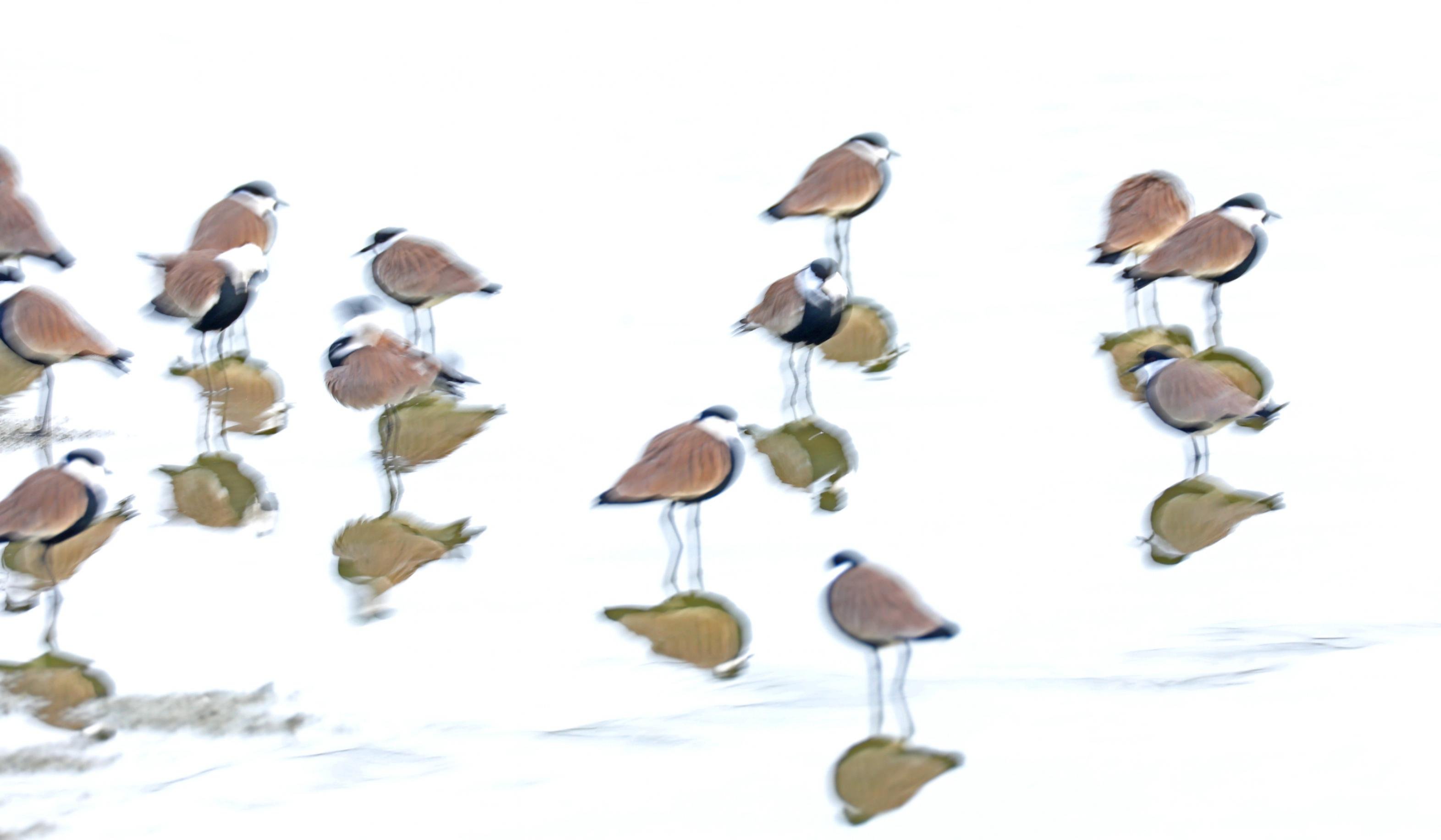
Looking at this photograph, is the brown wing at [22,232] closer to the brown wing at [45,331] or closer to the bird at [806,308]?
the brown wing at [45,331]

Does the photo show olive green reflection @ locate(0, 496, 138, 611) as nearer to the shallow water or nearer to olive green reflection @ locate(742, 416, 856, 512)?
the shallow water

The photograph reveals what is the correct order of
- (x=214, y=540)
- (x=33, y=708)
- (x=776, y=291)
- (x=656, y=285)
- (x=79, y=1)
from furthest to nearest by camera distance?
(x=79, y=1), (x=656, y=285), (x=776, y=291), (x=214, y=540), (x=33, y=708)

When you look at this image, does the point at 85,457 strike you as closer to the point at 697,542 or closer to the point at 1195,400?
the point at 697,542

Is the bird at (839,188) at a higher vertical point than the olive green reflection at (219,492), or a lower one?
higher

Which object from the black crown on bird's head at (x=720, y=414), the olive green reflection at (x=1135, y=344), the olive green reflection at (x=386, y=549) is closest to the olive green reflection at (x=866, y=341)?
the olive green reflection at (x=1135, y=344)

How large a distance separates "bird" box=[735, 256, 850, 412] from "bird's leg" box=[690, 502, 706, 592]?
1545 mm

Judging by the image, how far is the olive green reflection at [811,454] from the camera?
22.9 feet

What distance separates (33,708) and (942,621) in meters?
2.73

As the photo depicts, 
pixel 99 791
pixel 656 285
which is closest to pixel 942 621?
pixel 99 791

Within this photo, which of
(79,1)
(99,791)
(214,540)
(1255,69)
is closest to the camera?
(99,791)

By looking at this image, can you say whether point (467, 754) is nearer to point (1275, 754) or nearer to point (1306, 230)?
point (1275, 754)

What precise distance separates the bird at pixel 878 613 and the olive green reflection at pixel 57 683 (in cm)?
227

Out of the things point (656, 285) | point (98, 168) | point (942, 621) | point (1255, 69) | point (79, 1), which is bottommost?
point (942, 621)

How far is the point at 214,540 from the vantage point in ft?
21.9
